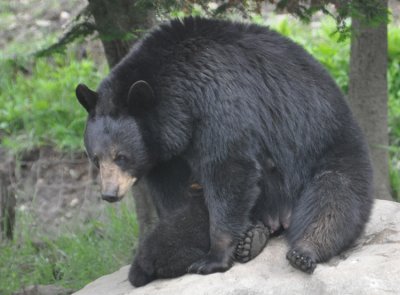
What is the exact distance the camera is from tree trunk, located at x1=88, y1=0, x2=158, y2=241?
5.91m

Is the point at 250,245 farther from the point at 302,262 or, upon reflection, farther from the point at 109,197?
the point at 109,197

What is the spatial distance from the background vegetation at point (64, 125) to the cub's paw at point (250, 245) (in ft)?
6.41

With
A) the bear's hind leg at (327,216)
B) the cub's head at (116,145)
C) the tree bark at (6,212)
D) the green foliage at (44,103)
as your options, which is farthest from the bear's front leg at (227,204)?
the green foliage at (44,103)

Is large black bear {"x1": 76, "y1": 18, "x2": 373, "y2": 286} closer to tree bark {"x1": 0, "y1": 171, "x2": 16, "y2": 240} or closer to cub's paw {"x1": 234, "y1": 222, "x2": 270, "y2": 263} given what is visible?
cub's paw {"x1": 234, "y1": 222, "x2": 270, "y2": 263}

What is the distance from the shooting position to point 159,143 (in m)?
5.24

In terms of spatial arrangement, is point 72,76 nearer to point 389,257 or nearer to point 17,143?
point 17,143

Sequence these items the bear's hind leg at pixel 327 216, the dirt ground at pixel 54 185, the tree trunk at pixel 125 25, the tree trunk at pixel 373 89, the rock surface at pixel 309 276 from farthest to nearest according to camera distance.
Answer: the dirt ground at pixel 54 185 < the tree trunk at pixel 373 89 < the tree trunk at pixel 125 25 < the bear's hind leg at pixel 327 216 < the rock surface at pixel 309 276

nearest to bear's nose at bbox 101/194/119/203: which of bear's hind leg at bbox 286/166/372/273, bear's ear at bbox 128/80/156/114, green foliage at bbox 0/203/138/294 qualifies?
bear's ear at bbox 128/80/156/114

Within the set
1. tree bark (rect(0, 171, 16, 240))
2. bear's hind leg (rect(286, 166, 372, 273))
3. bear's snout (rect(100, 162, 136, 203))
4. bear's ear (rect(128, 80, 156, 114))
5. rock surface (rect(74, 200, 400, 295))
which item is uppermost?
bear's ear (rect(128, 80, 156, 114))

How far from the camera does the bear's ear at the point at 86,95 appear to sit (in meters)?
5.19

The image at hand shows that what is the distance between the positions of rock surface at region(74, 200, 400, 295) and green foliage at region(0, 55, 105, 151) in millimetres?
4912

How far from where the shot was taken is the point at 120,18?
612cm

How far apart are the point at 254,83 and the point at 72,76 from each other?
19.5 ft

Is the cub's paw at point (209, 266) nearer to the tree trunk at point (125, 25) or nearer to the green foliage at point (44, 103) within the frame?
the tree trunk at point (125, 25)
